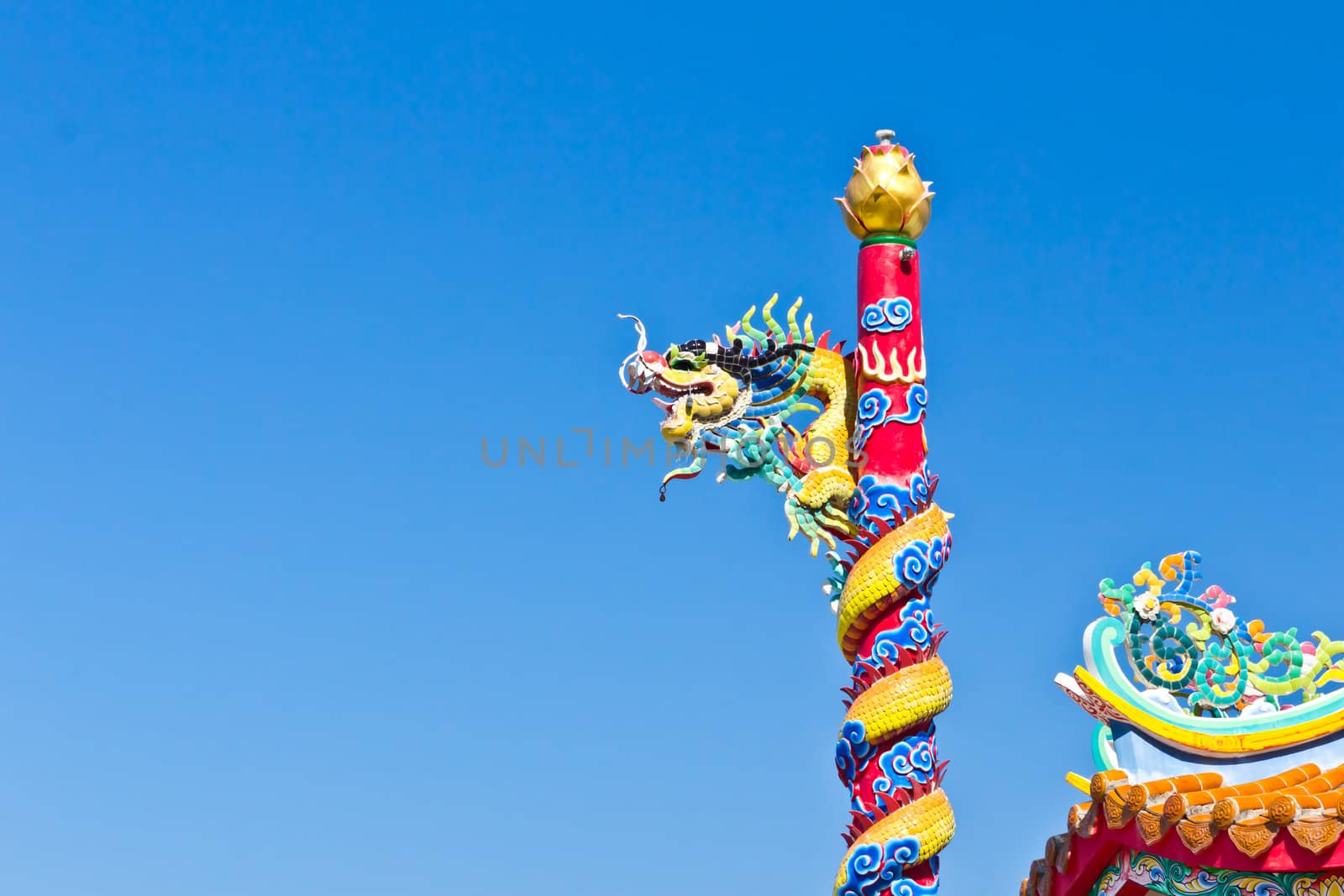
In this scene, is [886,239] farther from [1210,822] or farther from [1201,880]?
[1201,880]

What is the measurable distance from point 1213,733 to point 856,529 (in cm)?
295

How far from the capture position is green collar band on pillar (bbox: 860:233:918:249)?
1493 centimetres

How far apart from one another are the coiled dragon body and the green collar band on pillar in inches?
27.9

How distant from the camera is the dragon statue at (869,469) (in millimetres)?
13984

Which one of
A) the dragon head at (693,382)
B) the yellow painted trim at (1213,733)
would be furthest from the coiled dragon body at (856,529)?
the yellow painted trim at (1213,733)

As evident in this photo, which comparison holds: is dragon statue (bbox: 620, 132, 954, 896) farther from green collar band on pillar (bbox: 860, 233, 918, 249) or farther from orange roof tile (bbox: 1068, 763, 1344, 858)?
orange roof tile (bbox: 1068, 763, 1344, 858)

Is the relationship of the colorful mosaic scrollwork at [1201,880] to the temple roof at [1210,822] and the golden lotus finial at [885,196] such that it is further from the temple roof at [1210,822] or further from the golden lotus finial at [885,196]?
the golden lotus finial at [885,196]

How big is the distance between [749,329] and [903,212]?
4.59 ft

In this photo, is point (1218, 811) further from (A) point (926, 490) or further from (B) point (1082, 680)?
(A) point (926, 490)

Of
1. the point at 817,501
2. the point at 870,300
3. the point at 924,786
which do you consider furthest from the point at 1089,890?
the point at 870,300

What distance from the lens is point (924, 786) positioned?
46.2 ft

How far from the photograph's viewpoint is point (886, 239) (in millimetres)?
14922

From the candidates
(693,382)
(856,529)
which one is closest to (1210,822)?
(856,529)

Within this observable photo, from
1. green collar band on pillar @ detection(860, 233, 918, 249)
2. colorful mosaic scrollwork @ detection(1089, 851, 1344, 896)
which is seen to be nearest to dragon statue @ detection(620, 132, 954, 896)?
green collar band on pillar @ detection(860, 233, 918, 249)
